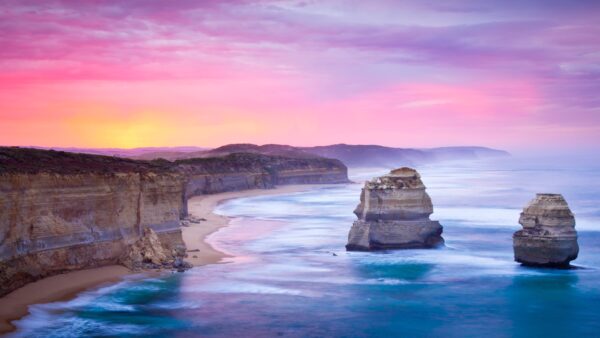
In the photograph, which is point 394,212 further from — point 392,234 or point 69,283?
point 69,283

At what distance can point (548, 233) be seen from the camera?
106 ft

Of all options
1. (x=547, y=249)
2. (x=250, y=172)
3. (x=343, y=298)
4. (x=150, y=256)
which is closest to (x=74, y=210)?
(x=150, y=256)

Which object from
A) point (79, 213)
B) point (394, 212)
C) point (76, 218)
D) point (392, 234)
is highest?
point (79, 213)

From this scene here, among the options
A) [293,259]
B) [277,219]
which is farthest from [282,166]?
[293,259]

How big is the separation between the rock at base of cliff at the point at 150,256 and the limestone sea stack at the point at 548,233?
14.8 metres

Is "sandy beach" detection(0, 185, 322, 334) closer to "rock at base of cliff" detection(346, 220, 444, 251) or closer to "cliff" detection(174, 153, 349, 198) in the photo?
"rock at base of cliff" detection(346, 220, 444, 251)

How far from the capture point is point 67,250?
31.6 meters

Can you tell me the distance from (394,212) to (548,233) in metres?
7.65

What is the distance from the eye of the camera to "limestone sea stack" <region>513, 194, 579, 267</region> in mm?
32000

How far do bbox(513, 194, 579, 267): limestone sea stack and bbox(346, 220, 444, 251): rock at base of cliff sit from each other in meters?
5.58

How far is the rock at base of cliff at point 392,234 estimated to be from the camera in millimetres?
38000

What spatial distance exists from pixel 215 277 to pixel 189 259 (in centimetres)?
413

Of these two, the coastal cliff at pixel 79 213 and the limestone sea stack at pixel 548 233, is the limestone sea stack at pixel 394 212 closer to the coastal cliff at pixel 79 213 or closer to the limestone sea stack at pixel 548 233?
the limestone sea stack at pixel 548 233

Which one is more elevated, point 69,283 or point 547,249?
point 547,249
